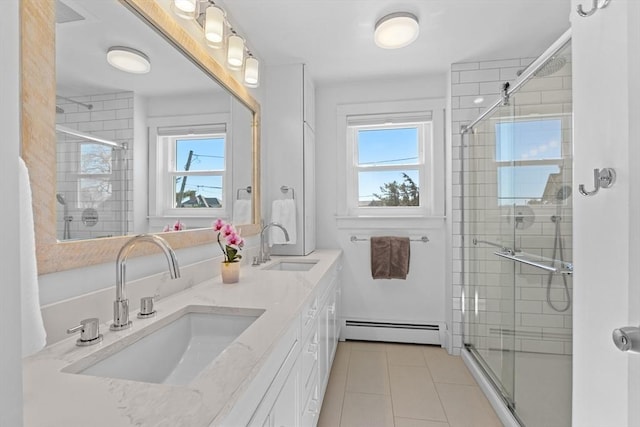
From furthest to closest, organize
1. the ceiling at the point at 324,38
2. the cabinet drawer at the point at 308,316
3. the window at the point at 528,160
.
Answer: the window at the point at 528,160 → the cabinet drawer at the point at 308,316 → the ceiling at the point at 324,38

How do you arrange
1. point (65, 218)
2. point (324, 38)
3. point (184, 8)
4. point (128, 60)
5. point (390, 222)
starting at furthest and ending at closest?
point (390, 222)
point (324, 38)
point (184, 8)
point (128, 60)
point (65, 218)

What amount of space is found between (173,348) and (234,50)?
157cm

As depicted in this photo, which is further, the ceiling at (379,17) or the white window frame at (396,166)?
the white window frame at (396,166)

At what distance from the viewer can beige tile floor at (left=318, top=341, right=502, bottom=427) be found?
178 cm

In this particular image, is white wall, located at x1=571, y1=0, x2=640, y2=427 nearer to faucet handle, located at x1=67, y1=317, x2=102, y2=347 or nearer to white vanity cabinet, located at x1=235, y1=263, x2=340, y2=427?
white vanity cabinet, located at x1=235, y1=263, x2=340, y2=427

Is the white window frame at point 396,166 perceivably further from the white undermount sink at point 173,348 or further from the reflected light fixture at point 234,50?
the white undermount sink at point 173,348

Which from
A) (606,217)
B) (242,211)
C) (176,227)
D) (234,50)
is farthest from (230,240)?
(606,217)

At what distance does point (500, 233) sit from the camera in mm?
2066

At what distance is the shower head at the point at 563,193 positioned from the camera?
1512 mm

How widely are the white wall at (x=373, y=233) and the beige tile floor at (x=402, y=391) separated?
0.35 m

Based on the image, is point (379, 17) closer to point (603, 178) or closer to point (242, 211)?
point (242, 211)

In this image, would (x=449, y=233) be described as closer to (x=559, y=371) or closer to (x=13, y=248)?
(x=559, y=371)

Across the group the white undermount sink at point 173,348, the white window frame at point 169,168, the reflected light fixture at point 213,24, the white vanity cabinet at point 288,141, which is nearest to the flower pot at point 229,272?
the white window frame at point 169,168

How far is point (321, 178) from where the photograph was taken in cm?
298
